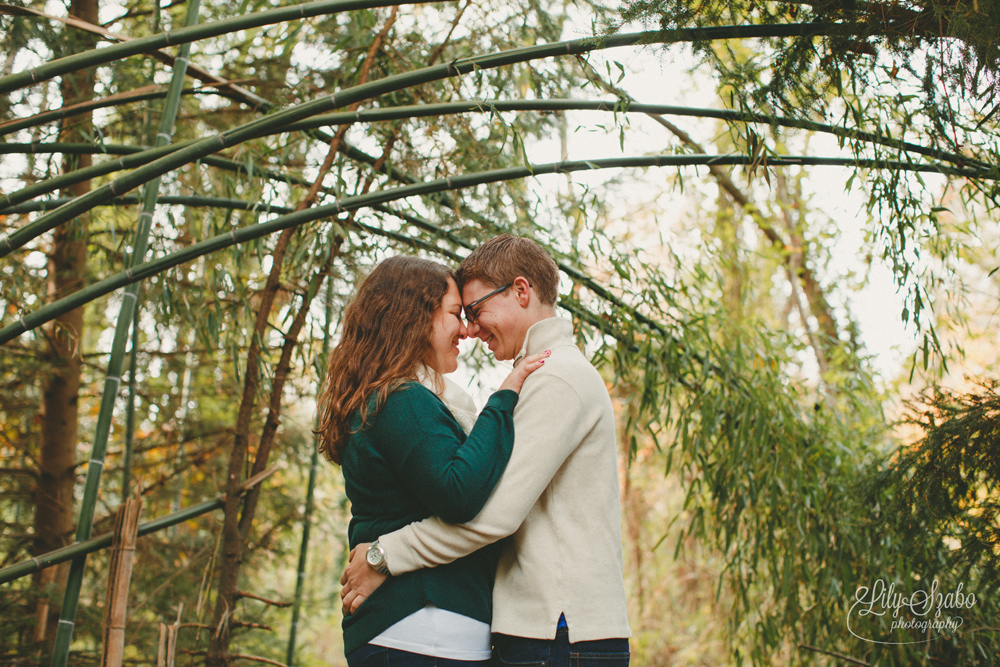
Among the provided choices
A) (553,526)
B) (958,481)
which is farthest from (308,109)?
(958,481)

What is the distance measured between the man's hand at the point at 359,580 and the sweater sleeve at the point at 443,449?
0.52ft

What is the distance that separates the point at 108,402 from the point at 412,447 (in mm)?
1143

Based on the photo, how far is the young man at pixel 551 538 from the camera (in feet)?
3.84

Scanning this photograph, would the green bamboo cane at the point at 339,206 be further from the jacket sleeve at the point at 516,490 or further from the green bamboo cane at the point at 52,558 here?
the jacket sleeve at the point at 516,490

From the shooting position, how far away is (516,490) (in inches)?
45.9

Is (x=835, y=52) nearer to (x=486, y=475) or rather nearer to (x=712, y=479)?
(x=486, y=475)

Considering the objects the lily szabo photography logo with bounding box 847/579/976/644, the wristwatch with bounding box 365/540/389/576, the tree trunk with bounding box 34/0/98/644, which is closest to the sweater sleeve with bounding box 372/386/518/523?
the wristwatch with bounding box 365/540/389/576

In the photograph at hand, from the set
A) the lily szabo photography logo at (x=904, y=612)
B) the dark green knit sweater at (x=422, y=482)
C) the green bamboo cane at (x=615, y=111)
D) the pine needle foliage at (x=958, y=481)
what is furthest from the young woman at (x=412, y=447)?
the lily szabo photography logo at (x=904, y=612)

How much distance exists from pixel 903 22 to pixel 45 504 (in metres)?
3.72

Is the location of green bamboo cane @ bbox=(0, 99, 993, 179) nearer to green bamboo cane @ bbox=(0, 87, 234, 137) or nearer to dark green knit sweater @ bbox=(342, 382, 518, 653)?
green bamboo cane @ bbox=(0, 87, 234, 137)

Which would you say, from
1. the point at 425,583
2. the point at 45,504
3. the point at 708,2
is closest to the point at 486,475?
the point at 425,583

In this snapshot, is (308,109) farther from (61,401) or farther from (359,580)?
(61,401)

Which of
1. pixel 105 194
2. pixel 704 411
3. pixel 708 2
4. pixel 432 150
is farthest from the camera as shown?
pixel 432 150

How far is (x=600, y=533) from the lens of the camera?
124 centimetres
